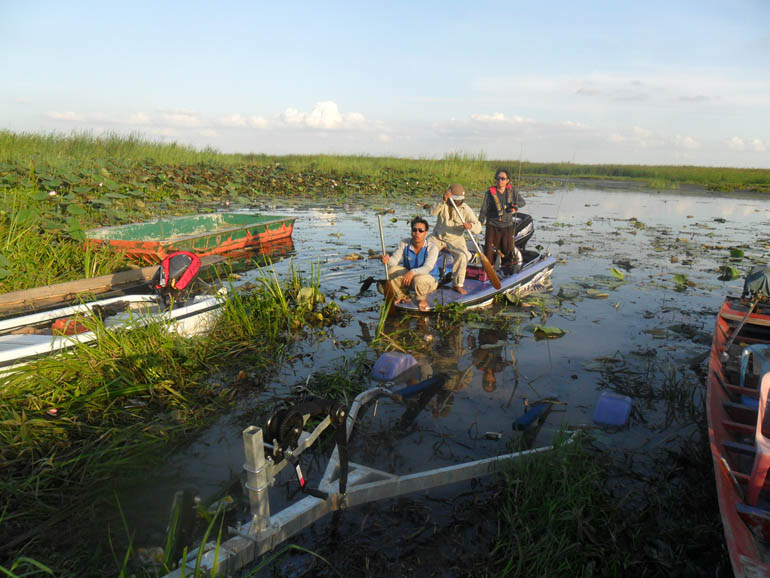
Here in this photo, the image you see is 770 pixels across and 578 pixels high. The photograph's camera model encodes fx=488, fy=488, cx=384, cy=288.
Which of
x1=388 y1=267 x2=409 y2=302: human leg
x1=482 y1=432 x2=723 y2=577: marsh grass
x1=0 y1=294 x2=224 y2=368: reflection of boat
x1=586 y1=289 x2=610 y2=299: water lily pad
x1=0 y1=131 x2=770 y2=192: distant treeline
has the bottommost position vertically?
x1=482 y1=432 x2=723 y2=577: marsh grass

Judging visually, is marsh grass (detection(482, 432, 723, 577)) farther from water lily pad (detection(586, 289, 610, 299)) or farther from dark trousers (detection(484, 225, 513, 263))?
water lily pad (detection(586, 289, 610, 299))

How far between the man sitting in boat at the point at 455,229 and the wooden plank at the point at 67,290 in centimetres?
473

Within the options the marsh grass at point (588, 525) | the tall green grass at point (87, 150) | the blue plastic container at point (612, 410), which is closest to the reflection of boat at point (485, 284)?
the blue plastic container at point (612, 410)

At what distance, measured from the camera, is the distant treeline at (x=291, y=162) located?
17.1m

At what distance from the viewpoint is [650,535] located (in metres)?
3.03

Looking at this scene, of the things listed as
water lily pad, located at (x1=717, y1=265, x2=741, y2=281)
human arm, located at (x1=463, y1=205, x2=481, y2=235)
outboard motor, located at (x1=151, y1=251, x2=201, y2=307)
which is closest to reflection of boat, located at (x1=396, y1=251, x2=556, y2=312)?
human arm, located at (x1=463, y1=205, x2=481, y2=235)

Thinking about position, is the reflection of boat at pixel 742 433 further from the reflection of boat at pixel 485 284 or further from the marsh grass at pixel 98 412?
the marsh grass at pixel 98 412

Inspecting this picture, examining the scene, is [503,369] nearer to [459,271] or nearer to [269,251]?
[459,271]

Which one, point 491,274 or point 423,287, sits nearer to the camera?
point 423,287

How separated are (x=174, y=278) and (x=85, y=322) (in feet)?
5.61

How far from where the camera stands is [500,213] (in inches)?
340

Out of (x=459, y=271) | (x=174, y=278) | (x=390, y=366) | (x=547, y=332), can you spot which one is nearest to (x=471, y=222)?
(x=459, y=271)

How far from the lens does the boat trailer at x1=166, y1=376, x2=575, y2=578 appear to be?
2328 mm

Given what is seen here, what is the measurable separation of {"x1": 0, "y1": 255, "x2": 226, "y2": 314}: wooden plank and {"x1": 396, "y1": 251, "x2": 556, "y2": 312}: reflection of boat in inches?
172
